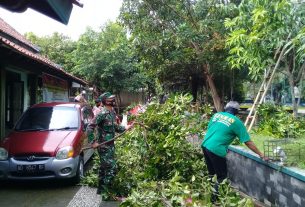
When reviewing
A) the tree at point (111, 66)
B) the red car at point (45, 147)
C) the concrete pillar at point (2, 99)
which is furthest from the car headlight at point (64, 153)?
the tree at point (111, 66)

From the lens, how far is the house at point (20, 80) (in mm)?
11172

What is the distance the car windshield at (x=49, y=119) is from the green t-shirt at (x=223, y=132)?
3.70 meters

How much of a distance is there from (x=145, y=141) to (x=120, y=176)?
2.52ft

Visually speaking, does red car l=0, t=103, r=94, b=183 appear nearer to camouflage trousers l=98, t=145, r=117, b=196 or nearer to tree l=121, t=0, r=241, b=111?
camouflage trousers l=98, t=145, r=117, b=196

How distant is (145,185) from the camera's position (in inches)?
217

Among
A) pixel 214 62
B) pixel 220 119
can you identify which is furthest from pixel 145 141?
pixel 214 62

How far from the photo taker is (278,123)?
32.8ft

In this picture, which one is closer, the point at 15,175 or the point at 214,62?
the point at 15,175

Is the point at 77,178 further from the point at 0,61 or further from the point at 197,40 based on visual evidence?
the point at 197,40

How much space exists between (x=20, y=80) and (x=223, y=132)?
9869 mm

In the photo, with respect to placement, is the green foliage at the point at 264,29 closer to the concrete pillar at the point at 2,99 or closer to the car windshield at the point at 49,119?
the car windshield at the point at 49,119

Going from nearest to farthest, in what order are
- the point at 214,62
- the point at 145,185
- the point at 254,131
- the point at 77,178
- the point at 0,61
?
the point at 145,185 < the point at 77,178 < the point at 254,131 < the point at 0,61 < the point at 214,62

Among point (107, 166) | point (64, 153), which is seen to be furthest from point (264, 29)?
point (64, 153)

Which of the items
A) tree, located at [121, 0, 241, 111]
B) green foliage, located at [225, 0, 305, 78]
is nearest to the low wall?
green foliage, located at [225, 0, 305, 78]
